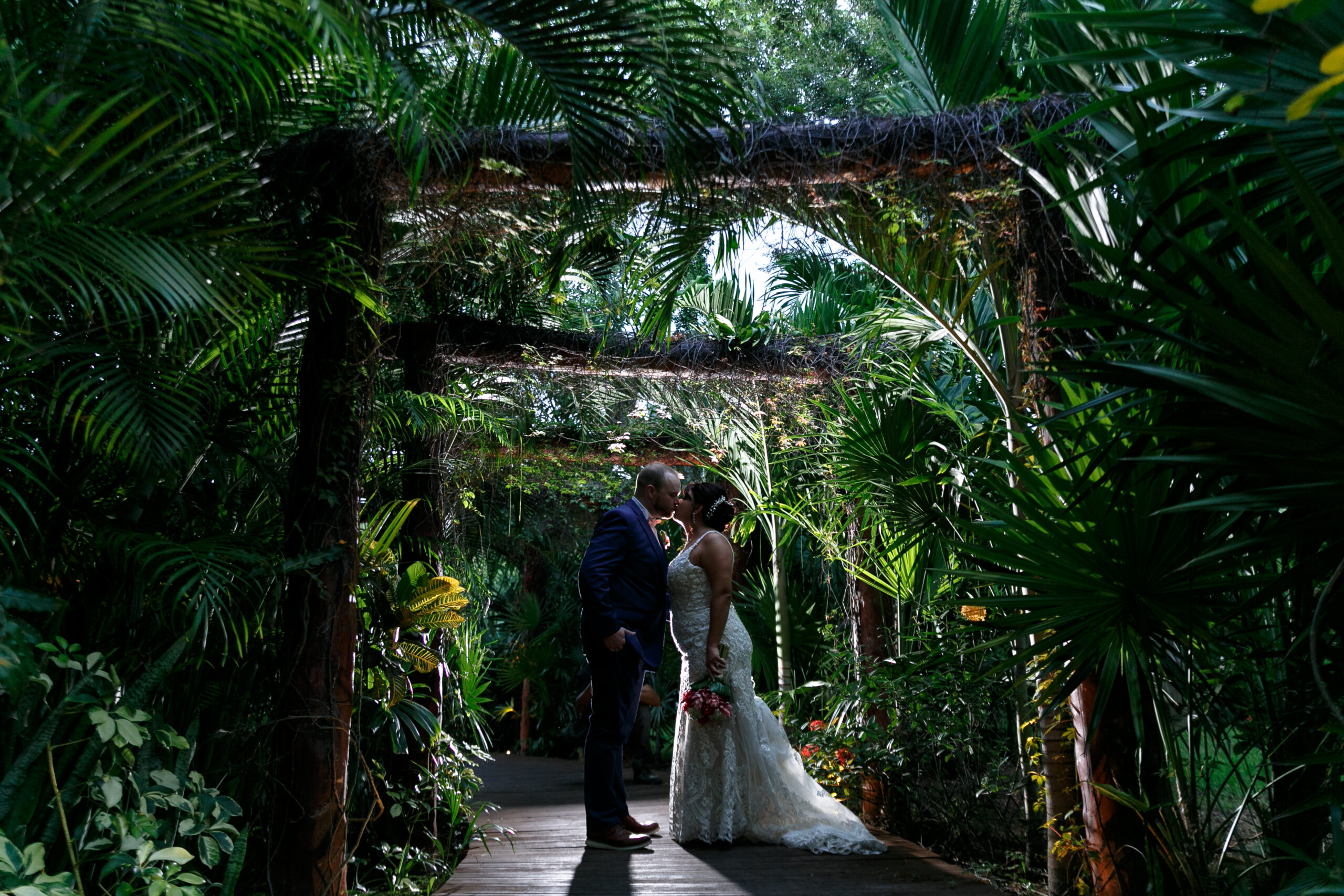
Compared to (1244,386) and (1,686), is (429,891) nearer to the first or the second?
(1,686)

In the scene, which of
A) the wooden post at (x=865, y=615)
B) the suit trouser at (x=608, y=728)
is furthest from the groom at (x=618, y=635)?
the wooden post at (x=865, y=615)

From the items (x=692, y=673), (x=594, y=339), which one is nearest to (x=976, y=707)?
(x=692, y=673)

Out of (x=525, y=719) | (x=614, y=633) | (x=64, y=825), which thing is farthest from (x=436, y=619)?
(x=525, y=719)

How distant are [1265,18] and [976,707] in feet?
12.8

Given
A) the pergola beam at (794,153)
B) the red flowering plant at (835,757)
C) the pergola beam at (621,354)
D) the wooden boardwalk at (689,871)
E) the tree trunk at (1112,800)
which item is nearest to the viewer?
the tree trunk at (1112,800)

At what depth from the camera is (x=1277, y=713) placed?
285 cm

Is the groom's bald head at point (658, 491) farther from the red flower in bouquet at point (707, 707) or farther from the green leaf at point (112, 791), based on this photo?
the green leaf at point (112, 791)

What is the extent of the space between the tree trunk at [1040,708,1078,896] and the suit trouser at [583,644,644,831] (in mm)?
1942

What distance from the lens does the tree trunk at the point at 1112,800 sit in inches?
116

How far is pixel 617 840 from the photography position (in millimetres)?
4656

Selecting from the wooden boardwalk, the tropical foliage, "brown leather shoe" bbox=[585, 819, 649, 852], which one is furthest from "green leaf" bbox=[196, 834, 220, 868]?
"brown leather shoe" bbox=[585, 819, 649, 852]

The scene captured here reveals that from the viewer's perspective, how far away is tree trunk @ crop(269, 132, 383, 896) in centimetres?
329

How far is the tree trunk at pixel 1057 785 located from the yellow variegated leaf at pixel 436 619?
2472 mm

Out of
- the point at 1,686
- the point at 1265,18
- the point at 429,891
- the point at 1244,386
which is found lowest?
the point at 429,891
